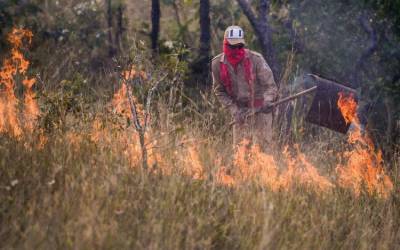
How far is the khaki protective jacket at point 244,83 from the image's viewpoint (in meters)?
7.83

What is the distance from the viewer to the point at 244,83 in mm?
7953

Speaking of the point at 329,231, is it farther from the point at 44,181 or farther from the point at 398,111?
the point at 398,111

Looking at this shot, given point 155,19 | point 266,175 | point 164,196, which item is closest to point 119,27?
point 155,19

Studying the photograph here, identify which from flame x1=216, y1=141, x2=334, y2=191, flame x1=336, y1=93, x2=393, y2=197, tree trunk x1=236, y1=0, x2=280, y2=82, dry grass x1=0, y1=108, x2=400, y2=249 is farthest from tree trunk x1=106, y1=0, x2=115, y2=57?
dry grass x1=0, y1=108, x2=400, y2=249

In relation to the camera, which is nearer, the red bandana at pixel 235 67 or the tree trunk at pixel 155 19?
the red bandana at pixel 235 67

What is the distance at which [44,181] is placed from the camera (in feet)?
18.0

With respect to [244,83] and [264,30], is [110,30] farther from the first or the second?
[244,83]

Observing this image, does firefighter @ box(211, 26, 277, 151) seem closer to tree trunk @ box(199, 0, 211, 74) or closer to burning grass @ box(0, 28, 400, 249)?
burning grass @ box(0, 28, 400, 249)

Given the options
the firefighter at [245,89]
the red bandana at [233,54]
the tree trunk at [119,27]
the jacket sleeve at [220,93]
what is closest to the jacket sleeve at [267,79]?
the firefighter at [245,89]

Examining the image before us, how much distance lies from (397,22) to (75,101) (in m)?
4.53

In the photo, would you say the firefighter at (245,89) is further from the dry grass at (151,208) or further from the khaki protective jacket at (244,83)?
the dry grass at (151,208)

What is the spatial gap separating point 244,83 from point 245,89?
0.21ft

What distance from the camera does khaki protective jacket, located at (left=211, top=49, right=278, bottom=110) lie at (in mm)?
7828

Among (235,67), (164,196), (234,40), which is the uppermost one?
(234,40)
